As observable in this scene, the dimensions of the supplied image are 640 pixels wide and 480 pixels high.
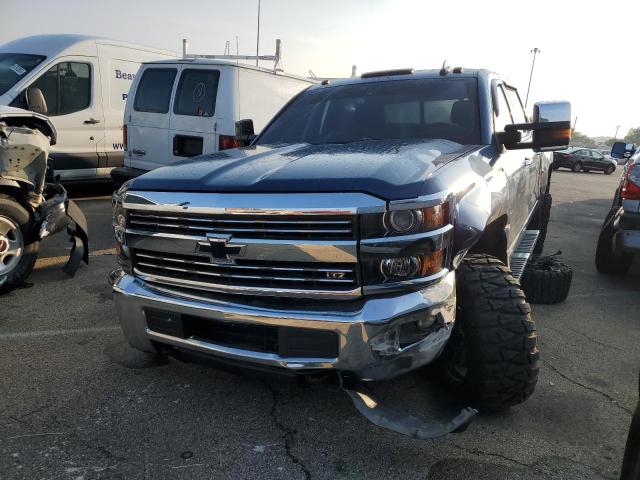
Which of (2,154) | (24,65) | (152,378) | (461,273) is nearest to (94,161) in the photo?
(24,65)

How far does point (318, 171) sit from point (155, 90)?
19.3 ft

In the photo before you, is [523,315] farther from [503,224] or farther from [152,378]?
[152,378]

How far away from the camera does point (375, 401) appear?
2287 mm

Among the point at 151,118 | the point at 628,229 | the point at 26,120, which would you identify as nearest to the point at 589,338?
the point at 628,229

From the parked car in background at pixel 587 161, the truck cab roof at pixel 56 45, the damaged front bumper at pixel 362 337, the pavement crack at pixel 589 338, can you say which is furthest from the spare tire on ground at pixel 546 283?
Answer: the parked car in background at pixel 587 161

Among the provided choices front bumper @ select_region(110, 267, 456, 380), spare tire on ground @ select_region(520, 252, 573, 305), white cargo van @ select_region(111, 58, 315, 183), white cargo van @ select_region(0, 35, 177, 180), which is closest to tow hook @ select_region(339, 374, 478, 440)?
front bumper @ select_region(110, 267, 456, 380)

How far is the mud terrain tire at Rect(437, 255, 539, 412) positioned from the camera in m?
2.46

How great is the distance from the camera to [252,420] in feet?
8.71

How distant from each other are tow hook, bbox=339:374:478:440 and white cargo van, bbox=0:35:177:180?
7.24 m

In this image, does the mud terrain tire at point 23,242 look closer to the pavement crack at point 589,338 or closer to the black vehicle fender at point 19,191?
the black vehicle fender at point 19,191

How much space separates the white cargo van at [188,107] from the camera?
22.5 feet

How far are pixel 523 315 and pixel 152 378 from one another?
2.19 m

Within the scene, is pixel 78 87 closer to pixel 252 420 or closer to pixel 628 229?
pixel 252 420

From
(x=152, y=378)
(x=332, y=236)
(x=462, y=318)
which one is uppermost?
(x=332, y=236)
